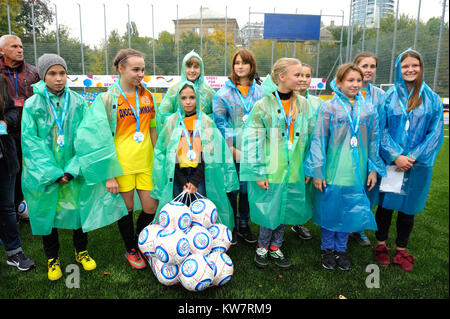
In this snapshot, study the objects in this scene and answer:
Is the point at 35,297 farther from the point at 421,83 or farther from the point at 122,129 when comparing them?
the point at 421,83

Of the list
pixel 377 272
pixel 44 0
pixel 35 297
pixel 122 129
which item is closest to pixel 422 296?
pixel 377 272

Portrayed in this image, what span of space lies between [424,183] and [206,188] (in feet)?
6.41

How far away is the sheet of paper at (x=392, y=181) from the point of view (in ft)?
8.88

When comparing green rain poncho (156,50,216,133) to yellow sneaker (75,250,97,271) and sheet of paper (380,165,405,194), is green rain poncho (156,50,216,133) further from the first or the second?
sheet of paper (380,165,405,194)

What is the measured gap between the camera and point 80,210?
8.35 feet

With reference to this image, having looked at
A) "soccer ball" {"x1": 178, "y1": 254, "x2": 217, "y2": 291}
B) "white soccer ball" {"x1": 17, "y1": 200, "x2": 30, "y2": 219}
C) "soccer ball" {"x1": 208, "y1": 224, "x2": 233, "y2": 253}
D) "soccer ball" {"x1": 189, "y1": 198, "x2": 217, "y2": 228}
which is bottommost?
"white soccer ball" {"x1": 17, "y1": 200, "x2": 30, "y2": 219}

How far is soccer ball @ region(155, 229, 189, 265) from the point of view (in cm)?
221

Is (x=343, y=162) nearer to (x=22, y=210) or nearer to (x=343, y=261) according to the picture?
(x=343, y=261)

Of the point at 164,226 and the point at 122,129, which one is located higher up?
the point at 122,129

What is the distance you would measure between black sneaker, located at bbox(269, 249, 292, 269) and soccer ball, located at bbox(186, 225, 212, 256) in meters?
0.83

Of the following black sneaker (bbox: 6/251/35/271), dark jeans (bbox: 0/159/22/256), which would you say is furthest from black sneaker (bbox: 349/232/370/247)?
dark jeans (bbox: 0/159/22/256)

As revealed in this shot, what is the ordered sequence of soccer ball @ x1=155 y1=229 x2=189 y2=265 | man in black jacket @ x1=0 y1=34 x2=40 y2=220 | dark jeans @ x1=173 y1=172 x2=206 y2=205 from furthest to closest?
man in black jacket @ x1=0 y1=34 x2=40 y2=220, dark jeans @ x1=173 y1=172 x2=206 y2=205, soccer ball @ x1=155 y1=229 x2=189 y2=265

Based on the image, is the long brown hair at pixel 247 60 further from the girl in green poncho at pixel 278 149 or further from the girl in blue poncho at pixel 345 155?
the girl in blue poncho at pixel 345 155

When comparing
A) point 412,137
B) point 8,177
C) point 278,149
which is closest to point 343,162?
point 278,149
